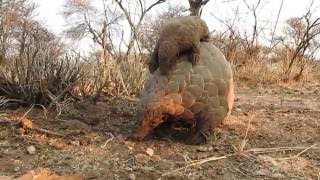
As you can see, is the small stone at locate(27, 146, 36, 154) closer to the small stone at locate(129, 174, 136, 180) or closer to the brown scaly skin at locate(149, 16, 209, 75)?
the small stone at locate(129, 174, 136, 180)

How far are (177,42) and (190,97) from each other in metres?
0.43

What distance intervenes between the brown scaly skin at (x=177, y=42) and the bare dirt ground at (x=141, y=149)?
2.00ft

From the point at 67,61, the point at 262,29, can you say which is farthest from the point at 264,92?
the point at 262,29

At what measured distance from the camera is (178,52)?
411cm

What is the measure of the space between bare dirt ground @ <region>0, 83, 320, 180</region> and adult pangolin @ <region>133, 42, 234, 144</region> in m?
0.16

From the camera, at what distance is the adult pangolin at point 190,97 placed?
13.0ft

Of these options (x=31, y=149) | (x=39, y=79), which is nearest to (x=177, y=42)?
(x=31, y=149)

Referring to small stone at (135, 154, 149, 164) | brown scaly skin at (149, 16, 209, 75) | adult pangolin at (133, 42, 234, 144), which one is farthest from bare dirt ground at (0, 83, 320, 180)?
brown scaly skin at (149, 16, 209, 75)

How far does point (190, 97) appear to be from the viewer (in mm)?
3996

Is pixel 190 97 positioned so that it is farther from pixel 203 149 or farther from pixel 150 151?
pixel 150 151

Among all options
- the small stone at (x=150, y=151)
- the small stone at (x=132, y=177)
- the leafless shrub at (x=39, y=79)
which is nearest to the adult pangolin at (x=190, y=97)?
the small stone at (x=150, y=151)

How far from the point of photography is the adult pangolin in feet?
13.0

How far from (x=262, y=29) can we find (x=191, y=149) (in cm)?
925

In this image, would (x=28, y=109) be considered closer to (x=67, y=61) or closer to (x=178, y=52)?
(x=67, y=61)
